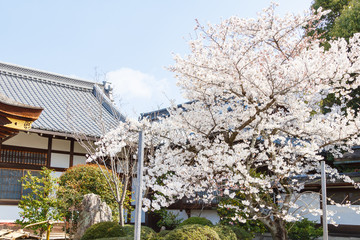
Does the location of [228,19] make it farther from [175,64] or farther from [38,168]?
[38,168]

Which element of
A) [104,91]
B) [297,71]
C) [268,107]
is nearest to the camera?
[297,71]

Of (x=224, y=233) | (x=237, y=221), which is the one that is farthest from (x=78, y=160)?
(x=224, y=233)

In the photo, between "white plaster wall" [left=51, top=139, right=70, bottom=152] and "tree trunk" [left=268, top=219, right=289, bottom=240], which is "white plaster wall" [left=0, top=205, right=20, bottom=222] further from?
"tree trunk" [left=268, top=219, right=289, bottom=240]

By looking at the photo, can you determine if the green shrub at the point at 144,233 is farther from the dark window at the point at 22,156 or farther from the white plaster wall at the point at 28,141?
the white plaster wall at the point at 28,141

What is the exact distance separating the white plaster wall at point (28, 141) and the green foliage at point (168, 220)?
5240 millimetres

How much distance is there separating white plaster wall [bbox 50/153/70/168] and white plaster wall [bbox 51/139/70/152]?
0.77 ft

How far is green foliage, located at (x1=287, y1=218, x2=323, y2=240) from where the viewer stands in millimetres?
10992

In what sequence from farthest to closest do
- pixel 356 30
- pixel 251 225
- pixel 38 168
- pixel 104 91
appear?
pixel 104 91 < pixel 356 30 < pixel 38 168 < pixel 251 225

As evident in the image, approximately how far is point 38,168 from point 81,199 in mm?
3136

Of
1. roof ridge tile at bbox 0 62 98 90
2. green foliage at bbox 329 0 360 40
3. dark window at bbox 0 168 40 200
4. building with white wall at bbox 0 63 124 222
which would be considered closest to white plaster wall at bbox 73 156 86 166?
building with white wall at bbox 0 63 124 222

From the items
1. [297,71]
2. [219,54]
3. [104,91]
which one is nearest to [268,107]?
[297,71]

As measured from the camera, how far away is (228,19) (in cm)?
836

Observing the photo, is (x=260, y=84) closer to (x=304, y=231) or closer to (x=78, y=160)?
(x=304, y=231)

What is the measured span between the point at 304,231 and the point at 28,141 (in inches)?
379
